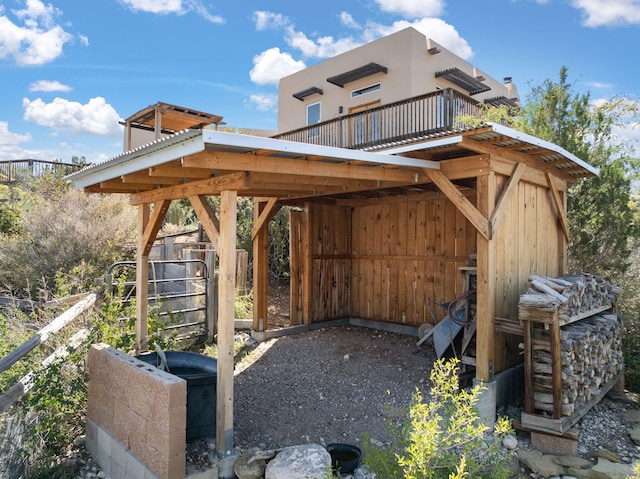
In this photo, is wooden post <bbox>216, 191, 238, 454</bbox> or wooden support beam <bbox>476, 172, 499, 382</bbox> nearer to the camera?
wooden post <bbox>216, 191, 238, 454</bbox>

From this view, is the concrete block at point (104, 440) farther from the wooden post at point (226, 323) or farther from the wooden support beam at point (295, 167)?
the wooden support beam at point (295, 167)

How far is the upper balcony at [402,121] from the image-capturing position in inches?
335

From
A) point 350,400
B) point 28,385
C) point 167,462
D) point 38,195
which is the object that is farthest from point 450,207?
point 38,195

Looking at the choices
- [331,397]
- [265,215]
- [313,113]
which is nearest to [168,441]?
[331,397]

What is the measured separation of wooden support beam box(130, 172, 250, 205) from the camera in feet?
12.2

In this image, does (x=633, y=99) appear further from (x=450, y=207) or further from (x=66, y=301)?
(x=66, y=301)

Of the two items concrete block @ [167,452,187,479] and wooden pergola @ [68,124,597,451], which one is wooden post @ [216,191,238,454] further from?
concrete block @ [167,452,187,479]

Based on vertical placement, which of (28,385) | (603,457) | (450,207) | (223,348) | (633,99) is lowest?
(603,457)

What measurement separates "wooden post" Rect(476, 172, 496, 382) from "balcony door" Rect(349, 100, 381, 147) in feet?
18.6

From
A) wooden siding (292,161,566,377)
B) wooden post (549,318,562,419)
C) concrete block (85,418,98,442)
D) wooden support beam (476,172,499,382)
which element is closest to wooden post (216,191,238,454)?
concrete block (85,418,98,442)

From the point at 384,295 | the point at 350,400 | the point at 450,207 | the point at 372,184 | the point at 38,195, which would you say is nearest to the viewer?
the point at 350,400

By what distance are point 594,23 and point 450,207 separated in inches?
328

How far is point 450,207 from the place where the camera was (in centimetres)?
717

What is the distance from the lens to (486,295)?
15.1ft
